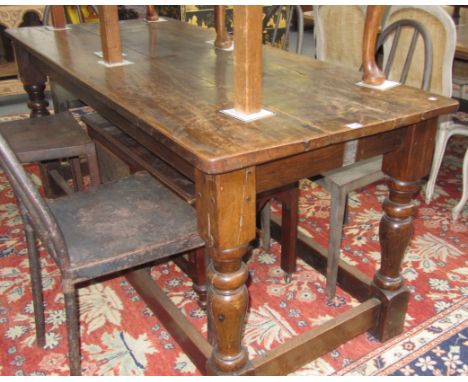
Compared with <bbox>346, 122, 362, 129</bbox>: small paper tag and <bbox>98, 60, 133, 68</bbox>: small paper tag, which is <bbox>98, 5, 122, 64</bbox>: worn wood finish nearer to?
<bbox>98, 60, 133, 68</bbox>: small paper tag

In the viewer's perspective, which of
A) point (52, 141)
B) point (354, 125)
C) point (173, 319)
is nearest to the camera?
point (354, 125)

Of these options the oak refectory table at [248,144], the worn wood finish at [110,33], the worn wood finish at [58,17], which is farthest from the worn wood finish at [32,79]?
the worn wood finish at [110,33]

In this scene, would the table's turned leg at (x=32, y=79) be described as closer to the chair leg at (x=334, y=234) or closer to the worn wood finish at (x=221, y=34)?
the worn wood finish at (x=221, y=34)

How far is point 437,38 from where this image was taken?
200 cm

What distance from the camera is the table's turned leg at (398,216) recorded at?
1.36 m

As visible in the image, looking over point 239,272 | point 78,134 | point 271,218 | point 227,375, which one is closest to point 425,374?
point 227,375

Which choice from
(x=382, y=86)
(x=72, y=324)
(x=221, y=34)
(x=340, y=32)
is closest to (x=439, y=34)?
(x=340, y=32)

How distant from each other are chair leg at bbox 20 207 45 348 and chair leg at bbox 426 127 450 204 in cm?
178

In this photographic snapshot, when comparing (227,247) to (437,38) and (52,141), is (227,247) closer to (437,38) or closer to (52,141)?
(52,141)

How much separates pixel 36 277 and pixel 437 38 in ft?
5.55

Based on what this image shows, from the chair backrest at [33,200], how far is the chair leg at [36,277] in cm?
33

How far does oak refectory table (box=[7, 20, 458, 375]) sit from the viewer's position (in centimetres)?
108

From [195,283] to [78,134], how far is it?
2.57 feet

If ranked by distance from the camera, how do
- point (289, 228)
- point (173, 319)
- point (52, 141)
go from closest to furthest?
point (173, 319)
point (289, 228)
point (52, 141)
